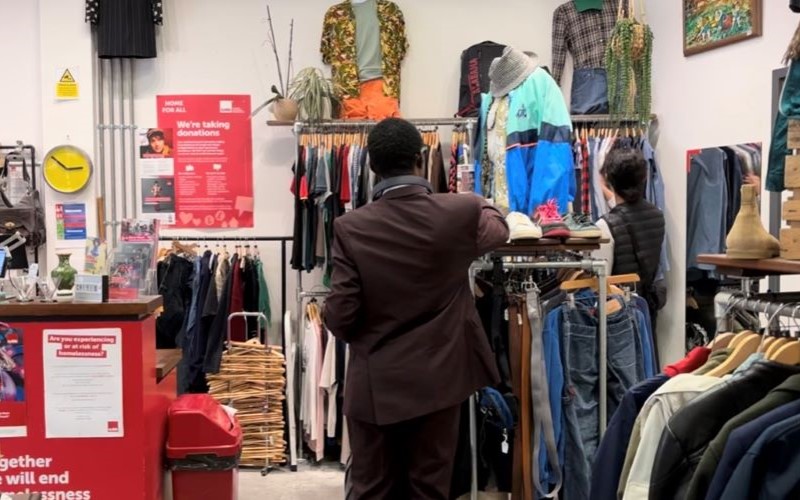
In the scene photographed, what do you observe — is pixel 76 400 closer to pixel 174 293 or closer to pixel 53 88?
pixel 174 293

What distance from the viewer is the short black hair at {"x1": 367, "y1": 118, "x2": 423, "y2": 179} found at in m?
2.40

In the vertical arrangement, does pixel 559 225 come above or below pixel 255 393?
above

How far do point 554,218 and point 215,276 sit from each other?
90.4 inches

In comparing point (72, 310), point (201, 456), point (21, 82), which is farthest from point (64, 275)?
point (21, 82)

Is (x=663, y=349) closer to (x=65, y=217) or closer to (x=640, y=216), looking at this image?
(x=640, y=216)

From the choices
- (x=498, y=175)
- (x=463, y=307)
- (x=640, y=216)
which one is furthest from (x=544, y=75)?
(x=463, y=307)

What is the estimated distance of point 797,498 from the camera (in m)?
1.25

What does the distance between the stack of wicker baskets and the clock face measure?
1.63 metres

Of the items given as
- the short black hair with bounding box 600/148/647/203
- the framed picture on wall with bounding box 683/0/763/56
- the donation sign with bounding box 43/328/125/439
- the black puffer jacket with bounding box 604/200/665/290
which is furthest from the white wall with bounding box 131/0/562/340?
the donation sign with bounding box 43/328/125/439

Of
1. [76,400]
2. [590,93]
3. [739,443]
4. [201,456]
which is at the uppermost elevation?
[590,93]

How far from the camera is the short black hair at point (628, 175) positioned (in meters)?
3.61

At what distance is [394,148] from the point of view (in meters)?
2.40

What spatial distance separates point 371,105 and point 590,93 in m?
1.44

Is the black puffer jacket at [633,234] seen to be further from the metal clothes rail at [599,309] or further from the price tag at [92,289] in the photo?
the price tag at [92,289]
